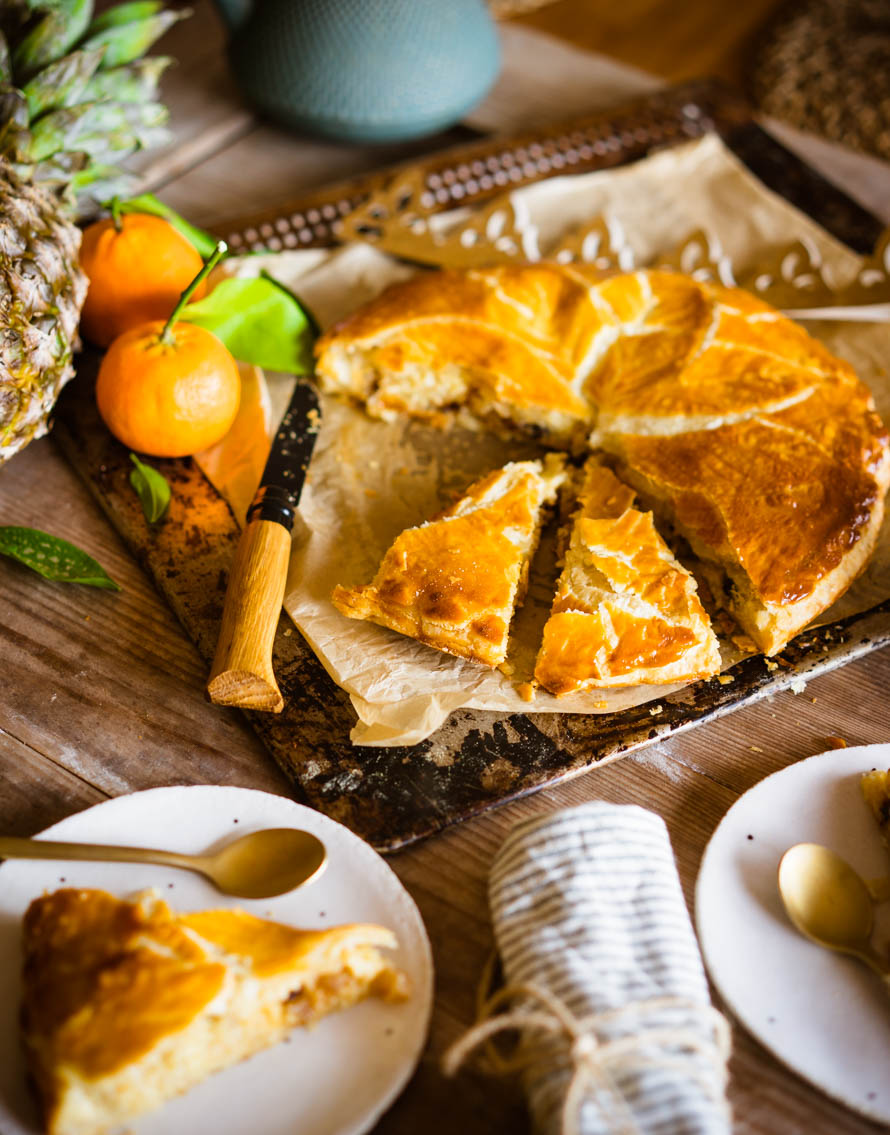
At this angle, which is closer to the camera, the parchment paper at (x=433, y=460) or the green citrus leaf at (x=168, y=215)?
the parchment paper at (x=433, y=460)

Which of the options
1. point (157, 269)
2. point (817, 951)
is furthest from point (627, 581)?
point (157, 269)

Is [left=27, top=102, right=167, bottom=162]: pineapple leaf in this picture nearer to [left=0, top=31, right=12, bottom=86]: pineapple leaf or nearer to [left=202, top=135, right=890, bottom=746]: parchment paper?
[left=0, top=31, right=12, bottom=86]: pineapple leaf

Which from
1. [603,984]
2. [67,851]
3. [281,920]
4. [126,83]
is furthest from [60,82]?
[603,984]

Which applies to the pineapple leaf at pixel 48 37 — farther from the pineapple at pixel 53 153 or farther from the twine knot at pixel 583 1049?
the twine knot at pixel 583 1049

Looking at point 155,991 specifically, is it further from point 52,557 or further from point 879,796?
point 879,796

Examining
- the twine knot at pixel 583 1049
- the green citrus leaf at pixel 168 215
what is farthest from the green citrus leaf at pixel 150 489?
the twine knot at pixel 583 1049

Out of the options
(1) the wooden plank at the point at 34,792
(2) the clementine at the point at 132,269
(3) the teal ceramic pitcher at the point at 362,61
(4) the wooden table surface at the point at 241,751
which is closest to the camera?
(4) the wooden table surface at the point at 241,751
